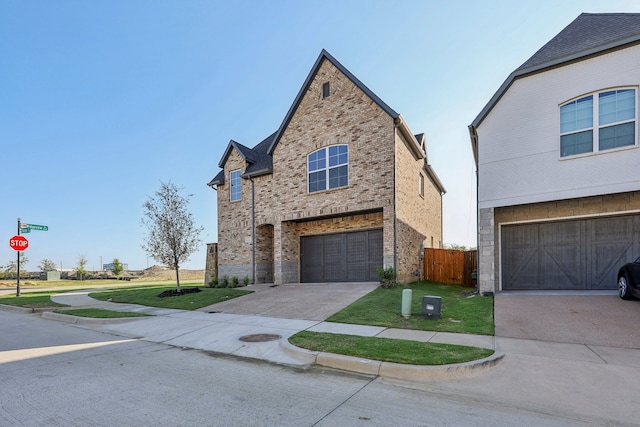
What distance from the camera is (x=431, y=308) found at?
877cm

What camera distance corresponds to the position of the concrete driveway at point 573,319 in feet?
23.0

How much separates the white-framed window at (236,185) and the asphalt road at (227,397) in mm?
14982

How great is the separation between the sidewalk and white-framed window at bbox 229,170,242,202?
9778 mm

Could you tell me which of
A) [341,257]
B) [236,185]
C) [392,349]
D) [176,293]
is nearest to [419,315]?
[392,349]

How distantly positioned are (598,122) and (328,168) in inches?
414

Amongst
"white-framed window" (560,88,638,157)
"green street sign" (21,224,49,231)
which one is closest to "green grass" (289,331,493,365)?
"white-framed window" (560,88,638,157)

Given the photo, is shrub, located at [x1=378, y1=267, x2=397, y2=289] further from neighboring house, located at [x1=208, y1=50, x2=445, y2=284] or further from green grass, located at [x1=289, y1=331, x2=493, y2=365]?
green grass, located at [x1=289, y1=331, x2=493, y2=365]

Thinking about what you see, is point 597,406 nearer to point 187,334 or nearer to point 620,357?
point 620,357

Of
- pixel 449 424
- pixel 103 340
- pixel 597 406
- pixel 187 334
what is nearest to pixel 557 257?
pixel 597 406

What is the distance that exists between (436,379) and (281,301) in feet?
27.7

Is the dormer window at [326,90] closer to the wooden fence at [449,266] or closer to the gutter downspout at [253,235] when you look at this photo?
the gutter downspout at [253,235]

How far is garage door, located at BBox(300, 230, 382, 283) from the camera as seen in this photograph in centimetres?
1677

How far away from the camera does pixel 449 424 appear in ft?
12.2

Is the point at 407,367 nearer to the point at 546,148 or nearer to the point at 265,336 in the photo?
the point at 265,336
